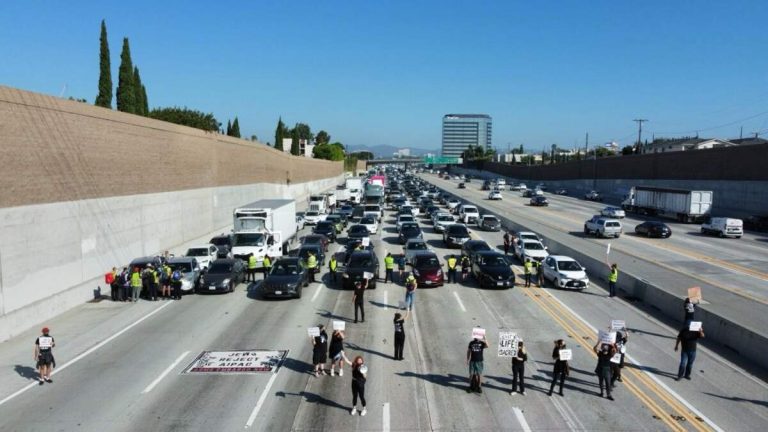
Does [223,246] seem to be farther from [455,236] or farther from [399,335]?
[399,335]

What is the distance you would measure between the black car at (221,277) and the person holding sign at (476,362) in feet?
45.7

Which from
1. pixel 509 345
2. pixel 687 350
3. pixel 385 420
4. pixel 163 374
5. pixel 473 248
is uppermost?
pixel 509 345

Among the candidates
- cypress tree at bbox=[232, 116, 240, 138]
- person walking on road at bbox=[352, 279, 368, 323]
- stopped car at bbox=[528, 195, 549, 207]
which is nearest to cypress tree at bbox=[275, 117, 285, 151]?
cypress tree at bbox=[232, 116, 240, 138]

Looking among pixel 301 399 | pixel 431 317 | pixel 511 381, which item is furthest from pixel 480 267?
pixel 301 399

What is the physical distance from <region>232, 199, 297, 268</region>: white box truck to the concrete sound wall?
17.1ft

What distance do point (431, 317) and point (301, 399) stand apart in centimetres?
821

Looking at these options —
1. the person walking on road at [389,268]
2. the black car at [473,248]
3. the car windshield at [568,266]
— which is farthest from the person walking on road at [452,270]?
the car windshield at [568,266]

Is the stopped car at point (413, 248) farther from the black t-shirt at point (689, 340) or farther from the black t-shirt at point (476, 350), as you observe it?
the black t-shirt at point (689, 340)

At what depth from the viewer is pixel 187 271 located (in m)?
25.0

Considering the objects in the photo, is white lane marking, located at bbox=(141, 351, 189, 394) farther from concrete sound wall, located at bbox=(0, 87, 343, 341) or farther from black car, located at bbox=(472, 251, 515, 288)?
black car, located at bbox=(472, 251, 515, 288)

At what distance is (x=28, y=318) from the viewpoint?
752 inches

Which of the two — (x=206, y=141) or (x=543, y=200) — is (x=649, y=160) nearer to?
(x=543, y=200)

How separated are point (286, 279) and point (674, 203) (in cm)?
4521

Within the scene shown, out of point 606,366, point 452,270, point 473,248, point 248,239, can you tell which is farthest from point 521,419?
point 248,239
